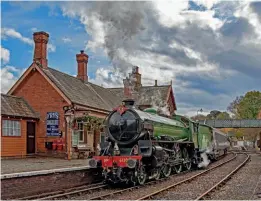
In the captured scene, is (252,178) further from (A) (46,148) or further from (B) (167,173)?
(A) (46,148)

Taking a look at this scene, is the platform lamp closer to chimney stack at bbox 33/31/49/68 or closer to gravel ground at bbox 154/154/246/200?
chimney stack at bbox 33/31/49/68

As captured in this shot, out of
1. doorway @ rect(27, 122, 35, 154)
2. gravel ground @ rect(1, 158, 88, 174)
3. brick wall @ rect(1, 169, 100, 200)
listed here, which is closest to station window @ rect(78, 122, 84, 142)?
doorway @ rect(27, 122, 35, 154)

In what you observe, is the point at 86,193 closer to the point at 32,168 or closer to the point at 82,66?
the point at 32,168

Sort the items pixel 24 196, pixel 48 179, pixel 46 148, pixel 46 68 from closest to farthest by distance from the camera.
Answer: pixel 24 196 < pixel 48 179 < pixel 46 148 < pixel 46 68

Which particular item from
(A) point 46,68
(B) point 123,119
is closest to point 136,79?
(A) point 46,68

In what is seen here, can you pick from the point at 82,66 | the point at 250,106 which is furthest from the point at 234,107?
the point at 82,66

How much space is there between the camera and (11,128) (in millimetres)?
22828

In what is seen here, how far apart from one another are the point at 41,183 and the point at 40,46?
15747 millimetres

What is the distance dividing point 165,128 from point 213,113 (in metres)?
119

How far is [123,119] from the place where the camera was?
15.8m

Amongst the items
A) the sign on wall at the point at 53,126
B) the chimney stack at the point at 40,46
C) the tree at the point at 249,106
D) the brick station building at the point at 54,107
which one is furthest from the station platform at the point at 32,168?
the tree at the point at 249,106

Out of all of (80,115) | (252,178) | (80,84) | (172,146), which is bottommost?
(252,178)

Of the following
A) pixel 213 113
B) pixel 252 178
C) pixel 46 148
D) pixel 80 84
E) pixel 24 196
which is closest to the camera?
pixel 24 196

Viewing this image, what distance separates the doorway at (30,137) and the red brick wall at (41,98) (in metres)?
0.29
